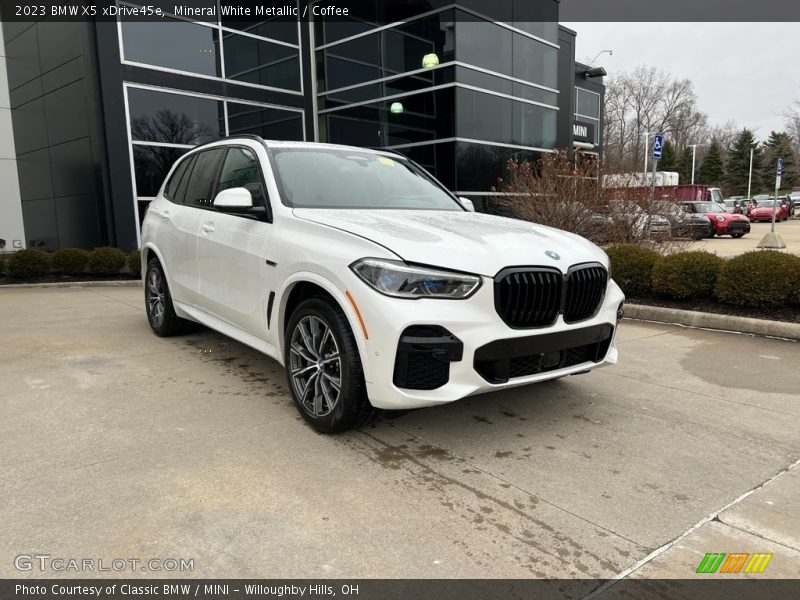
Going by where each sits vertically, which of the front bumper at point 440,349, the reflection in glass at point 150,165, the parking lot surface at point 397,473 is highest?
the reflection in glass at point 150,165

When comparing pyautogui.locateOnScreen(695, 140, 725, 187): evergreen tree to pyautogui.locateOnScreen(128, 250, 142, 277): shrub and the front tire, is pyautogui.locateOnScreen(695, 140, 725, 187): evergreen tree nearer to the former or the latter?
pyautogui.locateOnScreen(128, 250, 142, 277): shrub

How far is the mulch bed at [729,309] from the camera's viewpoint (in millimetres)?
6516

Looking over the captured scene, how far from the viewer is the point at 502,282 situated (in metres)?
3.20

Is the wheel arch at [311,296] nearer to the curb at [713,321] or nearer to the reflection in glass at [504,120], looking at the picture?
the curb at [713,321]

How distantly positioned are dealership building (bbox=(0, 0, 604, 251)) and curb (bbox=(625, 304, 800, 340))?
8406 millimetres

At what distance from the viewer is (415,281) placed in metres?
3.14

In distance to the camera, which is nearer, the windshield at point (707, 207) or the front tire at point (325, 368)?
the front tire at point (325, 368)

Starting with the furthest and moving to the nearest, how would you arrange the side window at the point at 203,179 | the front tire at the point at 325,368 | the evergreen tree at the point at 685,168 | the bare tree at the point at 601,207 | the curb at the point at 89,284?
the evergreen tree at the point at 685,168 → the curb at the point at 89,284 → the bare tree at the point at 601,207 → the side window at the point at 203,179 → the front tire at the point at 325,368

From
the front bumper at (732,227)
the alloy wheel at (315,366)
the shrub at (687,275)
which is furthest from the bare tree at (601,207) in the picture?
the front bumper at (732,227)

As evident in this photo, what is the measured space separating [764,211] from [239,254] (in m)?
38.6

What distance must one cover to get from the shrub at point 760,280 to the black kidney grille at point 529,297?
4369 millimetres

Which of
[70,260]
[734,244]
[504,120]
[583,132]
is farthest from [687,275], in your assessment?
[583,132]

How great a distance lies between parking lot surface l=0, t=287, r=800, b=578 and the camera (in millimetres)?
2439

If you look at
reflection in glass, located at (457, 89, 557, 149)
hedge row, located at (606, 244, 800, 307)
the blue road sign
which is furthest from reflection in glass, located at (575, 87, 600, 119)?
hedge row, located at (606, 244, 800, 307)
